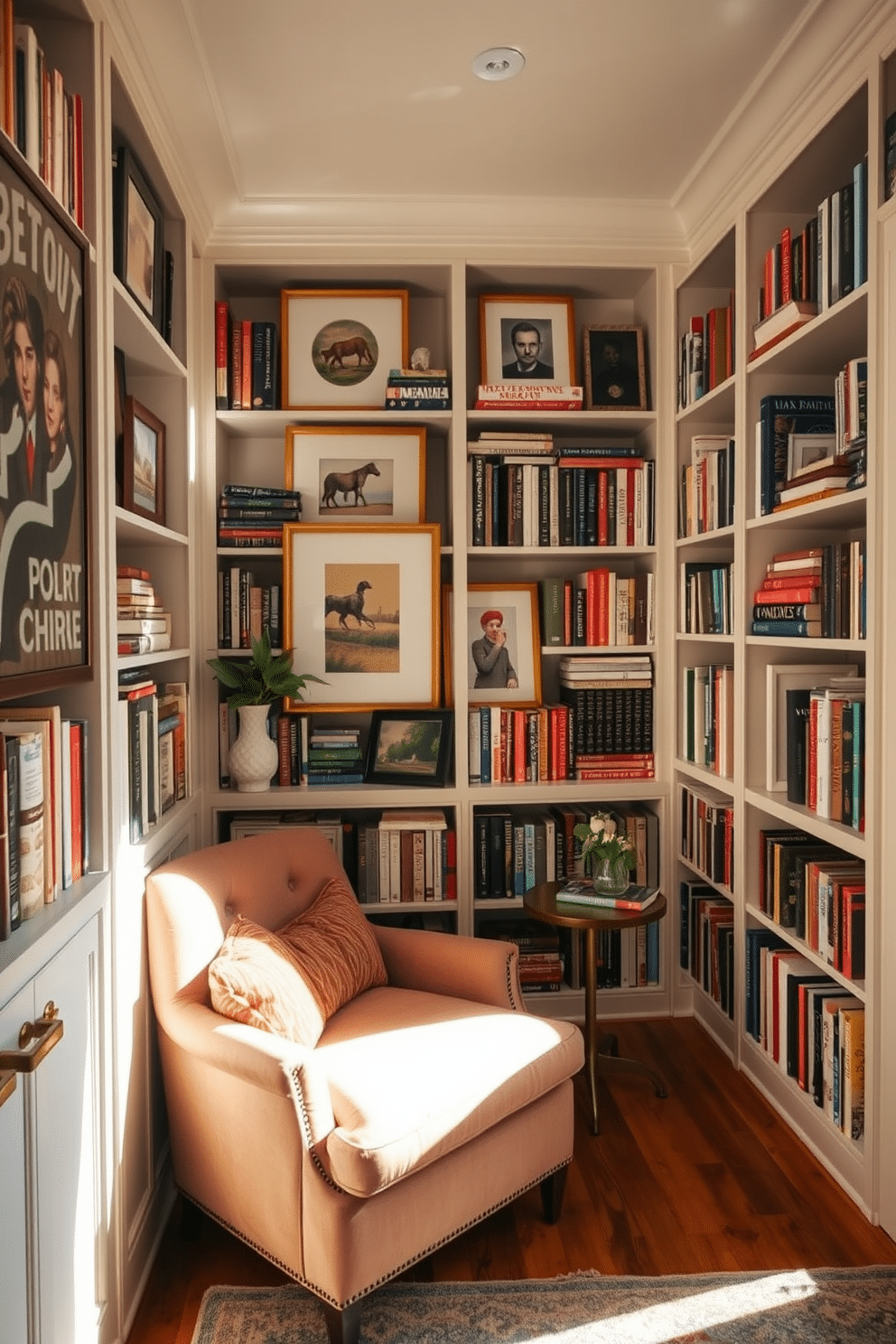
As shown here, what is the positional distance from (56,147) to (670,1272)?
240 cm

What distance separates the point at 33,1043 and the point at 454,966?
4.24 ft

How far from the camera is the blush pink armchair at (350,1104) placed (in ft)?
5.67

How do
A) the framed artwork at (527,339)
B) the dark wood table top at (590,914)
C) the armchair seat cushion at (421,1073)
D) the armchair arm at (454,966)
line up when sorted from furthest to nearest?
the framed artwork at (527,339) < the dark wood table top at (590,914) < the armchair arm at (454,966) < the armchair seat cushion at (421,1073)

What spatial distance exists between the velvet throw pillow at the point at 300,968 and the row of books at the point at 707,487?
1.54 m

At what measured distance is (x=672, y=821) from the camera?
10.7 ft

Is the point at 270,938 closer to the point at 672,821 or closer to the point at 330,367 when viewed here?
the point at 672,821

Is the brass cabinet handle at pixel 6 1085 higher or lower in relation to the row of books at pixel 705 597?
lower

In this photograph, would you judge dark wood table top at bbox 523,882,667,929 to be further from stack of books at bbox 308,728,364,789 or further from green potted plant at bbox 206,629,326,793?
green potted plant at bbox 206,629,326,793

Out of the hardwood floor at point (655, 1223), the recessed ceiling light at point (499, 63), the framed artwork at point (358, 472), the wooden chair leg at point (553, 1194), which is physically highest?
the recessed ceiling light at point (499, 63)

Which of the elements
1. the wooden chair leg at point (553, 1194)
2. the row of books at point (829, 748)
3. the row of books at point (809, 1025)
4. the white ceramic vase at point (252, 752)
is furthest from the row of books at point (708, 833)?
the white ceramic vase at point (252, 752)

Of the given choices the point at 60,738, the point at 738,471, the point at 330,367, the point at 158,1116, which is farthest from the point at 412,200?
the point at 158,1116

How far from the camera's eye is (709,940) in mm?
3055

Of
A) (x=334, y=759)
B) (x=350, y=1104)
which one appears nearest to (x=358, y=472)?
(x=334, y=759)

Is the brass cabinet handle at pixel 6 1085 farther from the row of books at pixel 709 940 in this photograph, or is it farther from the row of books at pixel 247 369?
the row of books at pixel 247 369
